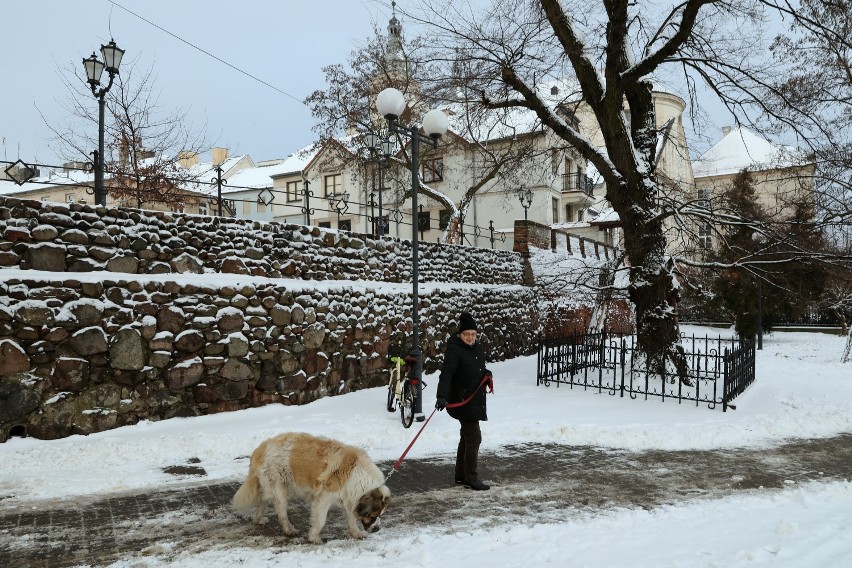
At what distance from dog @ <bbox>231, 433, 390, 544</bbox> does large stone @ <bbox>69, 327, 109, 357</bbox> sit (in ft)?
14.4

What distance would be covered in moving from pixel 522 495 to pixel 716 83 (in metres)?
10.1

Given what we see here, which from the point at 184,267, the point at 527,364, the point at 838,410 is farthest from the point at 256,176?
the point at 838,410

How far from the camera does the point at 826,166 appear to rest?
14461 millimetres

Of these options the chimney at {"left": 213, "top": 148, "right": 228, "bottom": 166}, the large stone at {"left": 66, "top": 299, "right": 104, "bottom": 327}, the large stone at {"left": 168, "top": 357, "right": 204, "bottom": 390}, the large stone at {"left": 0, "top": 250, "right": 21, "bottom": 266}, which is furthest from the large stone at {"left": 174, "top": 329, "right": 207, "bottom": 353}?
the chimney at {"left": 213, "top": 148, "right": 228, "bottom": 166}

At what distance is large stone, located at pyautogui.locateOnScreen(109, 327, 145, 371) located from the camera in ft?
26.8

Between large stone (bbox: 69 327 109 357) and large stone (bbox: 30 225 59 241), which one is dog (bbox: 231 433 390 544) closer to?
large stone (bbox: 69 327 109 357)

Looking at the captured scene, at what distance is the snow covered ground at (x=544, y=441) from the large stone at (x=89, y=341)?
1.10 metres

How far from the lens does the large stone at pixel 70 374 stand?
7.68m

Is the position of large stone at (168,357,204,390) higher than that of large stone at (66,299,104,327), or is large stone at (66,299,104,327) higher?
large stone at (66,299,104,327)

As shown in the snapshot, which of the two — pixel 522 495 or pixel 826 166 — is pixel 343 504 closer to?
pixel 522 495

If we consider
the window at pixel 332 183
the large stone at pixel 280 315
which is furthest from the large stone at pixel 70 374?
the window at pixel 332 183

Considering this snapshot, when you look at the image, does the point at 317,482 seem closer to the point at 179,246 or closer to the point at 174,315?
the point at 174,315

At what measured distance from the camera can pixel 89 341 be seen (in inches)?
312

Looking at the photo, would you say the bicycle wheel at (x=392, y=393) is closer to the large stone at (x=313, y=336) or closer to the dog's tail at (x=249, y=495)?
the large stone at (x=313, y=336)
